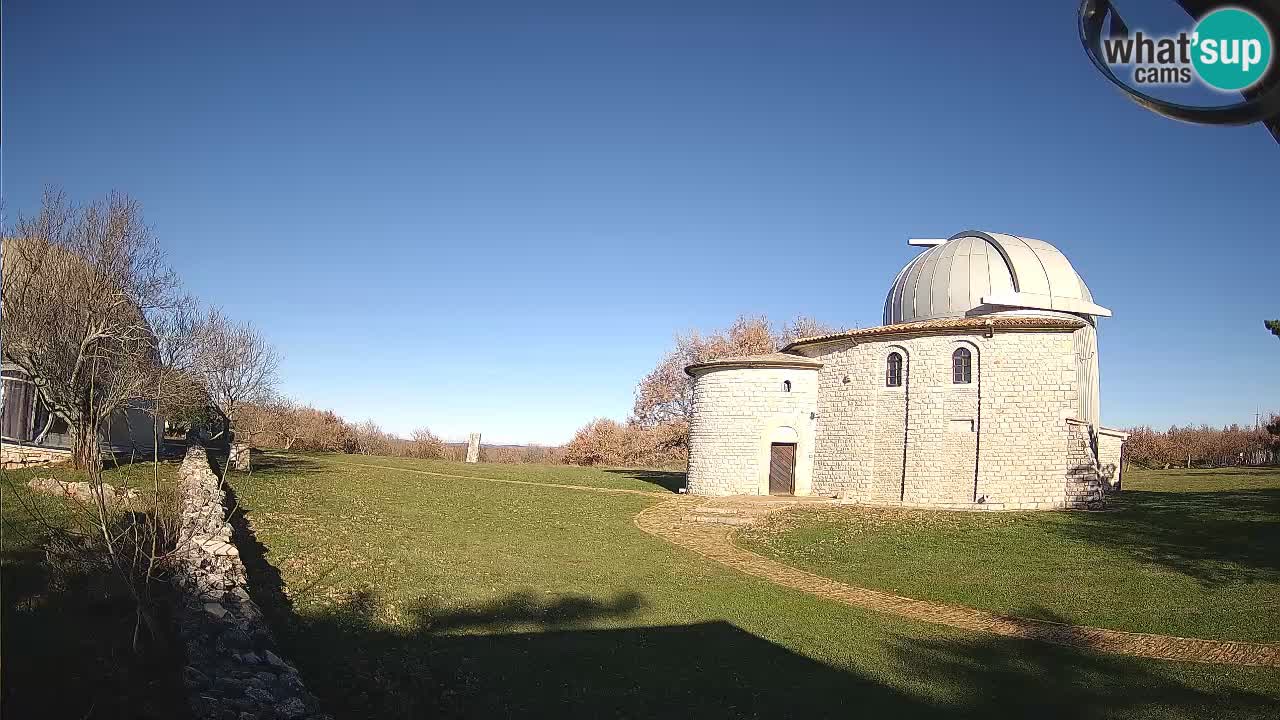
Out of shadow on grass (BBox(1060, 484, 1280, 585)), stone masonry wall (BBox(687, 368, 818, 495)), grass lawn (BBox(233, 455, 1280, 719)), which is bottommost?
grass lawn (BBox(233, 455, 1280, 719))

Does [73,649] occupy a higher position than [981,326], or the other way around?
[981,326]

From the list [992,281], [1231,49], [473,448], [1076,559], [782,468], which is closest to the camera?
[1231,49]

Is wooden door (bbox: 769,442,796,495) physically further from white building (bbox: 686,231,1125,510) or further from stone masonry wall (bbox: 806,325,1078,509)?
stone masonry wall (bbox: 806,325,1078,509)

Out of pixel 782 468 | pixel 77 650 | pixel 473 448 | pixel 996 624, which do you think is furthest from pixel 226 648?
pixel 473 448

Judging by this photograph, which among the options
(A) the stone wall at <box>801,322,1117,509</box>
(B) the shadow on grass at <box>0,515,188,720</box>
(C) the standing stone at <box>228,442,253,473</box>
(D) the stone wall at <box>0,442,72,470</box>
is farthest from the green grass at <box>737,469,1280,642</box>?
(D) the stone wall at <box>0,442,72,470</box>

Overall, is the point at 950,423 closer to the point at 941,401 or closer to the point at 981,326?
the point at 941,401

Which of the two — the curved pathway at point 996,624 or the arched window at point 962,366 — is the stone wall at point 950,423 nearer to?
the arched window at point 962,366

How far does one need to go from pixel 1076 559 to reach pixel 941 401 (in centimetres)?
871

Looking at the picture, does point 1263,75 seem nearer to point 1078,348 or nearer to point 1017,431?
point 1017,431

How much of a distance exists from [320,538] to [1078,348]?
73.1ft

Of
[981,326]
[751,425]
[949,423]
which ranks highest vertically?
[981,326]

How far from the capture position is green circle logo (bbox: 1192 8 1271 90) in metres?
1.62

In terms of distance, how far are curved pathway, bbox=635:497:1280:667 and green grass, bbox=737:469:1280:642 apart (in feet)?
1.22

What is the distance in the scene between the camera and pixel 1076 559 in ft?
45.7
